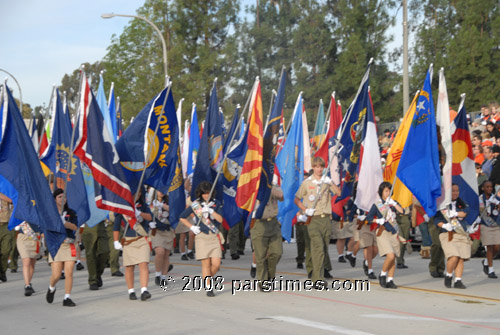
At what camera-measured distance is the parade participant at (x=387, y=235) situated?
39.3 feet

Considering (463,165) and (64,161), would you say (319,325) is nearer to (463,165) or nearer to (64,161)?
(463,165)

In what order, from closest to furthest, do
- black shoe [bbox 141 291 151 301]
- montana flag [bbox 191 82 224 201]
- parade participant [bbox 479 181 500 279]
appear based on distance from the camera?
black shoe [bbox 141 291 151 301] < montana flag [bbox 191 82 224 201] < parade participant [bbox 479 181 500 279]

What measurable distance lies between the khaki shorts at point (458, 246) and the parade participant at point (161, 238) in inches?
177

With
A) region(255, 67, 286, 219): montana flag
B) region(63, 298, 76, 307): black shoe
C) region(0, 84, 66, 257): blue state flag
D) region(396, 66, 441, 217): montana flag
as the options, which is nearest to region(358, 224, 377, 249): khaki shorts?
region(396, 66, 441, 217): montana flag

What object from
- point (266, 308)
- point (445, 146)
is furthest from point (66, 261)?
point (445, 146)

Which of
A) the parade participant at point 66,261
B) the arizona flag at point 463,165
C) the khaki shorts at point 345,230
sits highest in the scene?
the arizona flag at point 463,165

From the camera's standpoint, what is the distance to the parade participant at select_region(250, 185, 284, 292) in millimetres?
12117

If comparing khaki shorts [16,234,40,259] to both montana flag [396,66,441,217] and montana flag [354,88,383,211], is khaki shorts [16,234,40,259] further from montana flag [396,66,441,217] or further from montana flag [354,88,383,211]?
montana flag [396,66,441,217]

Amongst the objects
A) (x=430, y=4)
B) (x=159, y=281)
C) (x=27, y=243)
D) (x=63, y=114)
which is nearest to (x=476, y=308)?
(x=159, y=281)

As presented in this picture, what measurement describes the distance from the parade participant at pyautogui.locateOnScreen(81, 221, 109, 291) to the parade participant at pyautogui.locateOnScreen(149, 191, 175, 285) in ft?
3.10

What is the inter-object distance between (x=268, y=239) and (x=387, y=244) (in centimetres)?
185

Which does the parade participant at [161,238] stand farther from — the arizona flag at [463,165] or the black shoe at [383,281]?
the arizona flag at [463,165]

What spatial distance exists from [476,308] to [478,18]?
2478 cm

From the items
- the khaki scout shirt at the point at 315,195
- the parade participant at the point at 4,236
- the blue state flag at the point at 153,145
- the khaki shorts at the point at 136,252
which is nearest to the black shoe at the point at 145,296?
the khaki shorts at the point at 136,252
